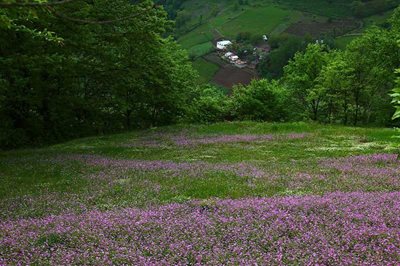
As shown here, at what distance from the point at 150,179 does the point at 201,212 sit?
537cm

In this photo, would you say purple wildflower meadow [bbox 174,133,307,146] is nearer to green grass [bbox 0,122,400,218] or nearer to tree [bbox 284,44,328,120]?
green grass [bbox 0,122,400,218]

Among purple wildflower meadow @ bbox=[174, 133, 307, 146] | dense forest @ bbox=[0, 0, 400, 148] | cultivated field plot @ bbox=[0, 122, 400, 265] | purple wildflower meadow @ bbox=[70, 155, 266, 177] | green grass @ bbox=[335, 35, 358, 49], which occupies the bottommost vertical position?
purple wildflower meadow @ bbox=[174, 133, 307, 146]

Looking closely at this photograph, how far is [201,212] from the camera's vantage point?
33.5 feet

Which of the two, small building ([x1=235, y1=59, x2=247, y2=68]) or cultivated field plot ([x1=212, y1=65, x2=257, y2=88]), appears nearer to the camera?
cultivated field plot ([x1=212, y1=65, x2=257, y2=88])

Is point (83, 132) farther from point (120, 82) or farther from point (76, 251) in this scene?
point (76, 251)

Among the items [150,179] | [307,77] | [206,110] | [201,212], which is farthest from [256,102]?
[201,212]

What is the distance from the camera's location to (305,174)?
15359 mm

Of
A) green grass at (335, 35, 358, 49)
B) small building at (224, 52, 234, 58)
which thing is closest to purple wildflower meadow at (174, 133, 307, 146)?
green grass at (335, 35, 358, 49)

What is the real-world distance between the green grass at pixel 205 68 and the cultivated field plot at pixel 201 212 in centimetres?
14977

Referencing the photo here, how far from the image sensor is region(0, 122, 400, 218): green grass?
12.1 m

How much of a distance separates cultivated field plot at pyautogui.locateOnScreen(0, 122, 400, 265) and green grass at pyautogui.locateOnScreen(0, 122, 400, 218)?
2.3 inches

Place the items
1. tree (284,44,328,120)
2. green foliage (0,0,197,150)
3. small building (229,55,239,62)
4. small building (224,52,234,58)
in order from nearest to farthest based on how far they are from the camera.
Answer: green foliage (0,0,197,150) < tree (284,44,328,120) < small building (229,55,239,62) < small building (224,52,234,58)

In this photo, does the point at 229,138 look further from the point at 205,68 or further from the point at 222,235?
the point at 205,68

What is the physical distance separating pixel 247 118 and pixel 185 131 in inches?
673
